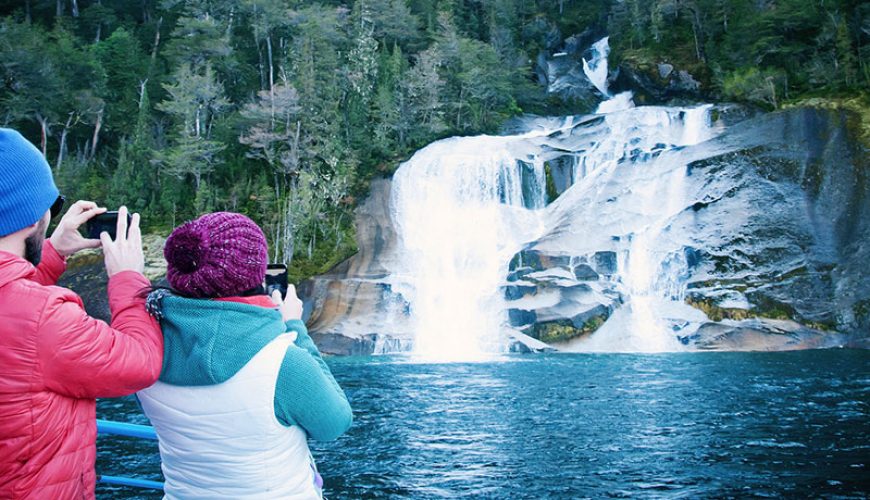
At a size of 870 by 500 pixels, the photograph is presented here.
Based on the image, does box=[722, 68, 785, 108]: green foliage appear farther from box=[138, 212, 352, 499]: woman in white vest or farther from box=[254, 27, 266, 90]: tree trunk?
box=[138, 212, 352, 499]: woman in white vest

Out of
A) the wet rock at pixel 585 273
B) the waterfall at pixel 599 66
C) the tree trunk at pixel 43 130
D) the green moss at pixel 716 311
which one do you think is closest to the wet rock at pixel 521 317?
the wet rock at pixel 585 273

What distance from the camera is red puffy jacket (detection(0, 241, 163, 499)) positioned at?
1.70m

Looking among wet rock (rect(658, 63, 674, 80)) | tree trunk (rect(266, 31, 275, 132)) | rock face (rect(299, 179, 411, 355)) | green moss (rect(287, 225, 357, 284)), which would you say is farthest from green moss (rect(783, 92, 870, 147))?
tree trunk (rect(266, 31, 275, 132))

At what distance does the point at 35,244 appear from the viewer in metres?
1.97

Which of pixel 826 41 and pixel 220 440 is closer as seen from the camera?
pixel 220 440

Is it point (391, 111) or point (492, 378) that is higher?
point (391, 111)

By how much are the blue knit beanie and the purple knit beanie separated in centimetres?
39

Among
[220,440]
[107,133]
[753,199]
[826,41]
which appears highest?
[826,41]

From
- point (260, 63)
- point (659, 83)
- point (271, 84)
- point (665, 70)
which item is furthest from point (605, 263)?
point (260, 63)

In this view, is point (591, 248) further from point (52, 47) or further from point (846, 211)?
point (52, 47)

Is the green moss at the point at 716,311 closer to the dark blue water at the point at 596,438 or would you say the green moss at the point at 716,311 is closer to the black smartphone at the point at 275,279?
the dark blue water at the point at 596,438

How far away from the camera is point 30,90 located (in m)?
28.6

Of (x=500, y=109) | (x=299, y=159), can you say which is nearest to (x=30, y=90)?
(x=299, y=159)

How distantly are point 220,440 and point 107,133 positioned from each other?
36.4 meters
